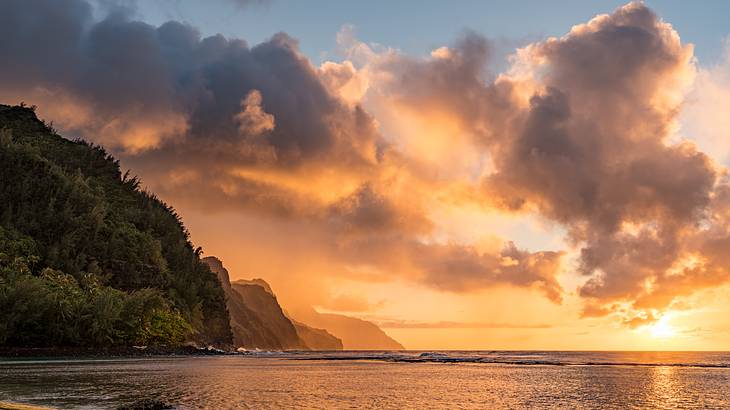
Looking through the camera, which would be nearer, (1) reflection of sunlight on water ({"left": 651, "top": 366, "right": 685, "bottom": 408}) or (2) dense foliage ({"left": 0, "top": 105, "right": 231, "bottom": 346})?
(1) reflection of sunlight on water ({"left": 651, "top": 366, "right": 685, "bottom": 408})

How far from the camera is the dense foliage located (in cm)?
10944

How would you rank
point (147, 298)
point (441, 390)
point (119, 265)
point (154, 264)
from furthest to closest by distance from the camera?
point (154, 264), point (119, 265), point (147, 298), point (441, 390)

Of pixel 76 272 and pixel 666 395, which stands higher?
pixel 76 272

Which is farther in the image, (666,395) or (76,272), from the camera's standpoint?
(76,272)

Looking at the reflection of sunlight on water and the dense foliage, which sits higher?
the dense foliage

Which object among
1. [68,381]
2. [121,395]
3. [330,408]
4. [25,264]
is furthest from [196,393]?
[25,264]

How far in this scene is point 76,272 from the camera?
148 meters

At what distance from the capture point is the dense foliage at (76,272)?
359 feet

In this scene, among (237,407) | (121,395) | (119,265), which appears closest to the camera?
(237,407)

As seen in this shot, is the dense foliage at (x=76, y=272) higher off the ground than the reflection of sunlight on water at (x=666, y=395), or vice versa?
the dense foliage at (x=76, y=272)

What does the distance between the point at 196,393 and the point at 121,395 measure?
423cm

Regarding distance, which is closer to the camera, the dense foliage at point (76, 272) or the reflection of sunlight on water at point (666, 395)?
the reflection of sunlight on water at point (666, 395)

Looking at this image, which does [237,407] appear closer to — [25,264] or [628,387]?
[628,387]

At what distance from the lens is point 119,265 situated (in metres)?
166
